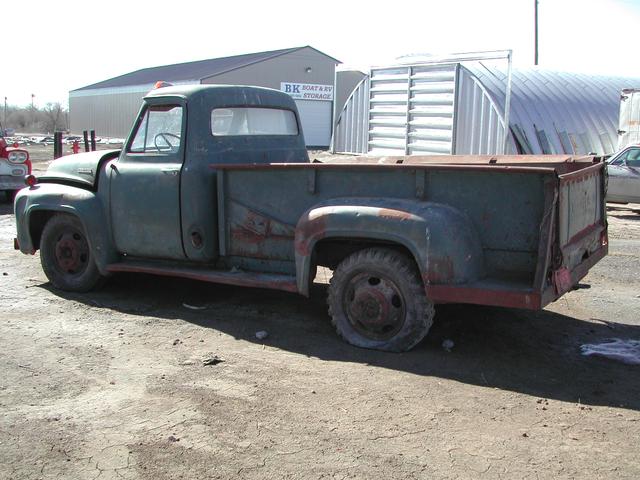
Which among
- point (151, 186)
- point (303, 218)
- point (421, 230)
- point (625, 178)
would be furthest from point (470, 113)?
point (421, 230)

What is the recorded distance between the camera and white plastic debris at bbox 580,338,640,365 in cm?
526

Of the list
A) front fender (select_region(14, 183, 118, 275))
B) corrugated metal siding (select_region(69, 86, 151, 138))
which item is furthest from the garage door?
front fender (select_region(14, 183, 118, 275))

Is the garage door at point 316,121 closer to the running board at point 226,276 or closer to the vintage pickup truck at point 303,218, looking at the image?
the vintage pickup truck at point 303,218

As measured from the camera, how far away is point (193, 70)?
4044cm

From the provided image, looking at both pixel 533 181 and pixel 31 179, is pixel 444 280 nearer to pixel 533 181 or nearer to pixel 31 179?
pixel 533 181

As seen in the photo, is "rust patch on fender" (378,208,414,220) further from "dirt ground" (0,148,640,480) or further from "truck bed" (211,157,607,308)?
"dirt ground" (0,148,640,480)

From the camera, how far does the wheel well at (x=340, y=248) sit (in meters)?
5.34

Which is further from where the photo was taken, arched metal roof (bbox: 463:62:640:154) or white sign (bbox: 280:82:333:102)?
white sign (bbox: 280:82:333:102)

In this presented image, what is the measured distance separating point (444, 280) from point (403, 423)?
1.15m

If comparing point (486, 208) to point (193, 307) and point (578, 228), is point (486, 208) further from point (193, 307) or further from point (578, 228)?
point (193, 307)

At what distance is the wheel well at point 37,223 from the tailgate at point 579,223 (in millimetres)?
4983

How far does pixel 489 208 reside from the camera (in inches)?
198

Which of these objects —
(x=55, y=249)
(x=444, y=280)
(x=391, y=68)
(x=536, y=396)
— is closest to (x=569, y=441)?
(x=536, y=396)

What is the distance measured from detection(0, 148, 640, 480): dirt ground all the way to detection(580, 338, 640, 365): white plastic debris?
91 mm
